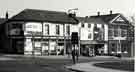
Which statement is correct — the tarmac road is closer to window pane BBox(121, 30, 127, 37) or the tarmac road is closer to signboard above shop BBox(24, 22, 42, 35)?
signboard above shop BBox(24, 22, 42, 35)

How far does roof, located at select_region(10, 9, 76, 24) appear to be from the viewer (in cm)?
5723

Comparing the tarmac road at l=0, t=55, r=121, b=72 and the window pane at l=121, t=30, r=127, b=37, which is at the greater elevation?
the window pane at l=121, t=30, r=127, b=37

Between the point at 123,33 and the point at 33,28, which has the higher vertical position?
the point at 33,28

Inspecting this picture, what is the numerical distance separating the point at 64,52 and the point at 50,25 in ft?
21.8

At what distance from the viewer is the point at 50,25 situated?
2324 inches

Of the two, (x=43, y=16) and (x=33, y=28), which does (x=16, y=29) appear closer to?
(x=33, y=28)

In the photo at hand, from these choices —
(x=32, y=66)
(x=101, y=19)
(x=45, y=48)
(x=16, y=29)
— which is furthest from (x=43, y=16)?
(x=32, y=66)

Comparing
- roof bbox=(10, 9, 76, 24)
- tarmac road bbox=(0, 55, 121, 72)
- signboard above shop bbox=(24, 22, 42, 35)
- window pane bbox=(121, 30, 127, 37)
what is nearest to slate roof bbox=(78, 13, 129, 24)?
window pane bbox=(121, 30, 127, 37)

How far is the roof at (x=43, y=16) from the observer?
5723 centimetres

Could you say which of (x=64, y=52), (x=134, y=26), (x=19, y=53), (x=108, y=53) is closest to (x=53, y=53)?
(x=64, y=52)

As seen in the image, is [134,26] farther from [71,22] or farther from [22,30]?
[22,30]

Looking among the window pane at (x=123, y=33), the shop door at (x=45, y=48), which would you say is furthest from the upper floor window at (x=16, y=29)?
the window pane at (x=123, y=33)

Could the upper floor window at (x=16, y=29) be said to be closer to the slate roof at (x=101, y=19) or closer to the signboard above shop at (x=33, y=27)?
the signboard above shop at (x=33, y=27)

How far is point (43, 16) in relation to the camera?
59.7 m
